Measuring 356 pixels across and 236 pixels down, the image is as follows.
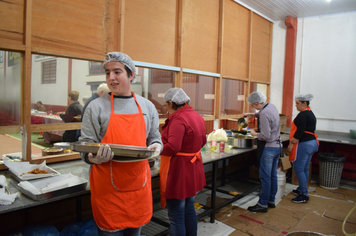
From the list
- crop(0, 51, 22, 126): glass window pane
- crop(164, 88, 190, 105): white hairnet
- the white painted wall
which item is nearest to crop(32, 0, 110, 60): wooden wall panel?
crop(0, 51, 22, 126): glass window pane

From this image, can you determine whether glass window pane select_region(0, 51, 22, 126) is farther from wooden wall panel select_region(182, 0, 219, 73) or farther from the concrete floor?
the concrete floor

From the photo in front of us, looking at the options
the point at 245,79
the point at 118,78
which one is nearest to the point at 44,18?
the point at 118,78

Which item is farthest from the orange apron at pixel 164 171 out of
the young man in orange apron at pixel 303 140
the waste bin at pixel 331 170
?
the waste bin at pixel 331 170

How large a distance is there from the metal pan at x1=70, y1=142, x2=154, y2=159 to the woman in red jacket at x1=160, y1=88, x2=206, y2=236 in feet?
2.64

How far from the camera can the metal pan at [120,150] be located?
135cm

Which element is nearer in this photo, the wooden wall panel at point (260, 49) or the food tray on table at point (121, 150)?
the food tray on table at point (121, 150)

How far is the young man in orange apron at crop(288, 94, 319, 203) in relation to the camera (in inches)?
156

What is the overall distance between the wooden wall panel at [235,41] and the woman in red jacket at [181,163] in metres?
2.41

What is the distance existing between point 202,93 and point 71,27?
244cm

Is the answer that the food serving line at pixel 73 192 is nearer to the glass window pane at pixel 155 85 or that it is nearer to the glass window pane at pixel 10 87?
the glass window pane at pixel 10 87

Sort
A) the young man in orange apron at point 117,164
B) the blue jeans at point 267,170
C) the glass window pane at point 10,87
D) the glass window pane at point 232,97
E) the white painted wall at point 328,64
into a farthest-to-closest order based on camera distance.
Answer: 1. the white painted wall at point 328,64
2. the glass window pane at point 232,97
3. the blue jeans at point 267,170
4. the glass window pane at point 10,87
5. the young man in orange apron at point 117,164

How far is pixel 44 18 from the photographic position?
240cm

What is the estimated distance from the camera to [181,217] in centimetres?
230

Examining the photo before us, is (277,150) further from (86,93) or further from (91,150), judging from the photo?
(91,150)
